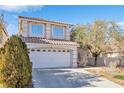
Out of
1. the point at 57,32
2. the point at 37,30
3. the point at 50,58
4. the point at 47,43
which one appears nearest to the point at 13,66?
the point at 47,43

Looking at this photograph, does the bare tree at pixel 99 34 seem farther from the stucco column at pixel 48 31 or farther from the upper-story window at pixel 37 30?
the upper-story window at pixel 37 30

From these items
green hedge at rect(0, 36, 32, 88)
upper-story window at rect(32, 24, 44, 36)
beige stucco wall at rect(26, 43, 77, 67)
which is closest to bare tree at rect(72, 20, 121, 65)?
beige stucco wall at rect(26, 43, 77, 67)

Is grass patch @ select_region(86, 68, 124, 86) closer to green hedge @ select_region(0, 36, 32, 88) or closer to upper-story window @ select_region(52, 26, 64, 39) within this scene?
green hedge @ select_region(0, 36, 32, 88)

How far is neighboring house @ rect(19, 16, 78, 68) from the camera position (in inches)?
951

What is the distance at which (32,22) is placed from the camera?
25.4 metres

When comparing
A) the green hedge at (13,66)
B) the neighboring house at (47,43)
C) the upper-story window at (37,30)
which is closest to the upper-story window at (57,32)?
the neighboring house at (47,43)

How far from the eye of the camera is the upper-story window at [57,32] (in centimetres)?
2694

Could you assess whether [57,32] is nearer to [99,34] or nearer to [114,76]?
[99,34]

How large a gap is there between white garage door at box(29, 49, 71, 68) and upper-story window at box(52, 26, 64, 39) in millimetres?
2138

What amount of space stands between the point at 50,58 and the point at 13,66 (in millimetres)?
13297

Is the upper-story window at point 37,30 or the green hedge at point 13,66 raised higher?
the upper-story window at point 37,30

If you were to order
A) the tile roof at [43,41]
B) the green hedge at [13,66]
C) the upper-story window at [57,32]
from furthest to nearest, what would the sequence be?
1. the upper-story window at [57,32]
2. the tile roof at [43,41]
3. the green hedge at [13,66]

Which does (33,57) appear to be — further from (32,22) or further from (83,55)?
(83,55)

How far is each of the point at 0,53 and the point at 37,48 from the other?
11523 millimetres
